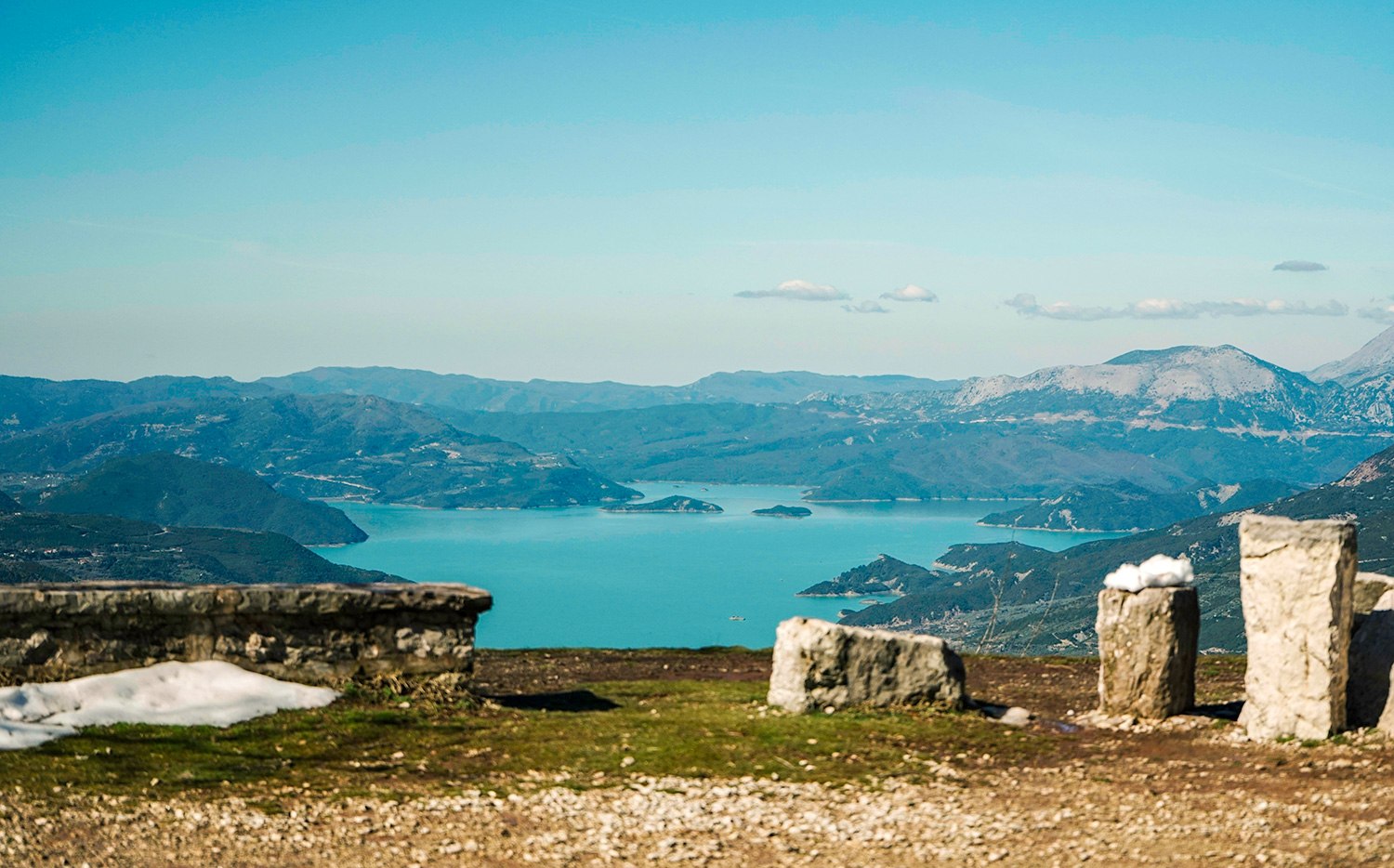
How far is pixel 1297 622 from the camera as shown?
13961 mm

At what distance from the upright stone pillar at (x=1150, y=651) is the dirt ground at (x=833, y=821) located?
156 centimetres

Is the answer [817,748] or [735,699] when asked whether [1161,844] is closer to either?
[817,748]

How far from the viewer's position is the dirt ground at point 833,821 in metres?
10.0

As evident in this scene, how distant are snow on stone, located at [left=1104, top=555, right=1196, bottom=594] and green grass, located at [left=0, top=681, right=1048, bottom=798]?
7.57 ft

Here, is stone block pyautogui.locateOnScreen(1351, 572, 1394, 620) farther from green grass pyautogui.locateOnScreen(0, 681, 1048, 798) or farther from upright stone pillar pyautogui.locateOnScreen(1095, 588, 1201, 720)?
green grass pyautogui.locateOnScreen(0, 681, 1048, 798)

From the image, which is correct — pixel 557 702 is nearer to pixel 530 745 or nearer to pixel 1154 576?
pixel 530 745

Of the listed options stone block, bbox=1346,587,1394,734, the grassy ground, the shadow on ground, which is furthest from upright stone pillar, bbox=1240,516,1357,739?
the shadow on ground

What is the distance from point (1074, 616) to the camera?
185250 mm

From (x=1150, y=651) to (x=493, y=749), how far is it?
8193 mm

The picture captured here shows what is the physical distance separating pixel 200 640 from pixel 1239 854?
1156 cm

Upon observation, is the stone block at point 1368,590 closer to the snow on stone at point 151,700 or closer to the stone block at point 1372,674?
the stone block at point 1372,674

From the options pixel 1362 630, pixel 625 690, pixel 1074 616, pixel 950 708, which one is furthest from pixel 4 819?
pixel 1074 616

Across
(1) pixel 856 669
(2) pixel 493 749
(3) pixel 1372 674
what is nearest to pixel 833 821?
(2) pixel 493 749

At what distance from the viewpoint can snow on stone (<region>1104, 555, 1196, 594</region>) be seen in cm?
1579
